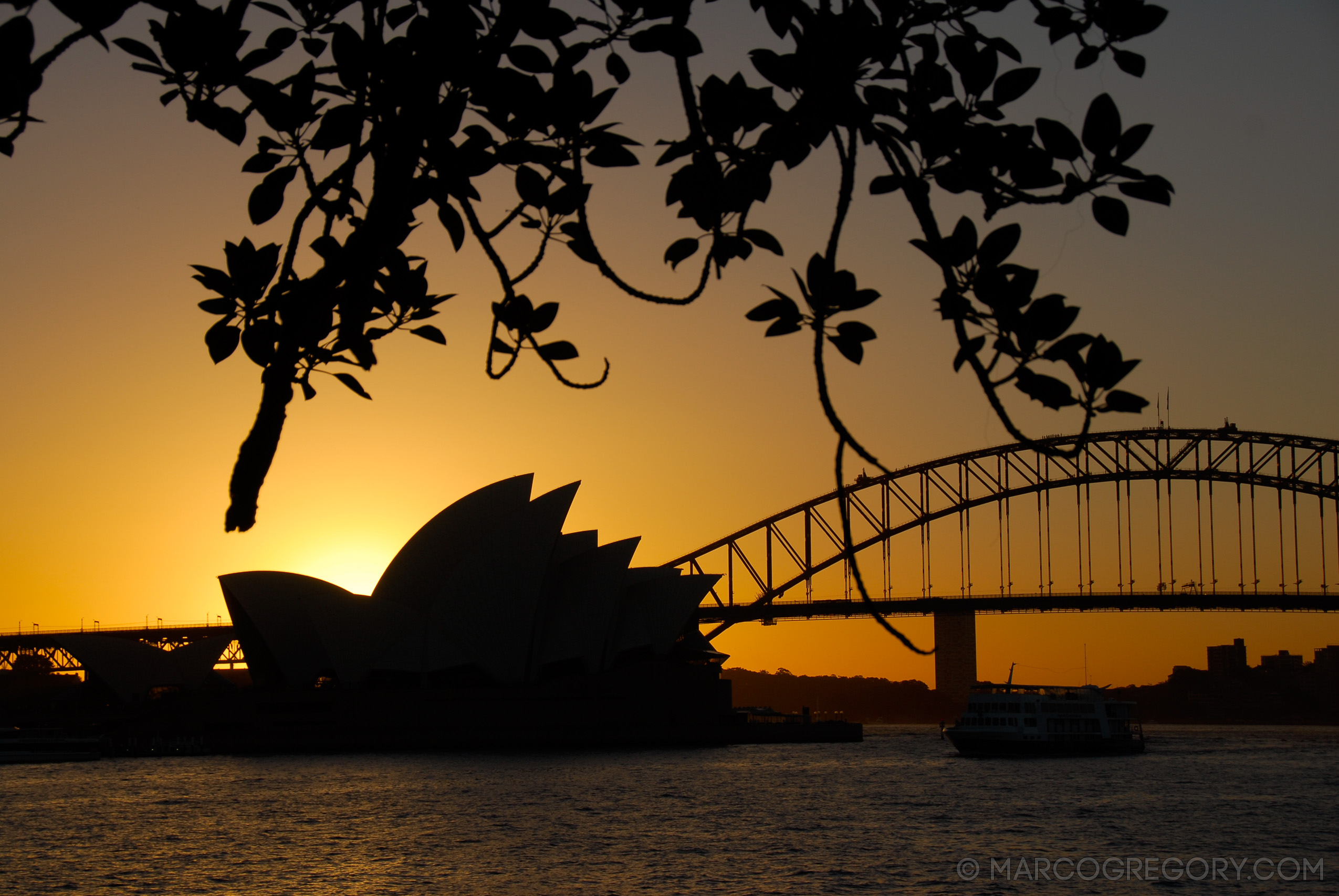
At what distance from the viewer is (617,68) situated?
4801 millimetres

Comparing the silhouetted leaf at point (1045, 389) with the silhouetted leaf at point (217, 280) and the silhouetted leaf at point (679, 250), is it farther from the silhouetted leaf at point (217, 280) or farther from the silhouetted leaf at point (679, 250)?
the silhouetted leaf at point (217, 280)

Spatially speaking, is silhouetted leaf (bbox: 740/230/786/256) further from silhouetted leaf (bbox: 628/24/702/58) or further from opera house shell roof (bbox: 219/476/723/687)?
opera house shell roof (bbox: 219/476/723/687)

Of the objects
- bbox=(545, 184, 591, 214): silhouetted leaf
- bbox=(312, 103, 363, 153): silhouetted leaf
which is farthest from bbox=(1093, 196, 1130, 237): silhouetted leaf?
bbox=(312, 103, 363, 153): silhouetted leaf

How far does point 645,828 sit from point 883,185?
3503 cm

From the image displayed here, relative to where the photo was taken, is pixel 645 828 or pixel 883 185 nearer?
pixel 883 185

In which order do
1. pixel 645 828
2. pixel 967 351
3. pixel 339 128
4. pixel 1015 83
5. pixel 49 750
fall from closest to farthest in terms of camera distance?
pixel 967 351
pixel 1015 83
pixel 339 128
pixel 645 828
pixel 49 750

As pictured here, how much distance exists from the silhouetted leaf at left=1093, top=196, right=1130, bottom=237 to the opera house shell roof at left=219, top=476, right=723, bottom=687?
63.9m

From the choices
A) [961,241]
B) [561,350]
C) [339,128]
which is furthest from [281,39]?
[961,241]

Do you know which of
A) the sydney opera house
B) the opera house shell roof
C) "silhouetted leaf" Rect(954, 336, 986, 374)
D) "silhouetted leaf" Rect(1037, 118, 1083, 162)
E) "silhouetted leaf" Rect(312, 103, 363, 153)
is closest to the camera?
"silhouetted leaf" Rect(954, 336, 986, 374)

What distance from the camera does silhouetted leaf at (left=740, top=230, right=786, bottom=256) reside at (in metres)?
4.72

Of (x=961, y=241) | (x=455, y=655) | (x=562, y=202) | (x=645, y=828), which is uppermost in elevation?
(x=562, y=202)

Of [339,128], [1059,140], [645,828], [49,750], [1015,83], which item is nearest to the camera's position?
[1059,140]

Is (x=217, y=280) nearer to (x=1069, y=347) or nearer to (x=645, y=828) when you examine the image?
(x=1069, y=347)

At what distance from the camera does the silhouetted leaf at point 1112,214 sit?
3.94m
